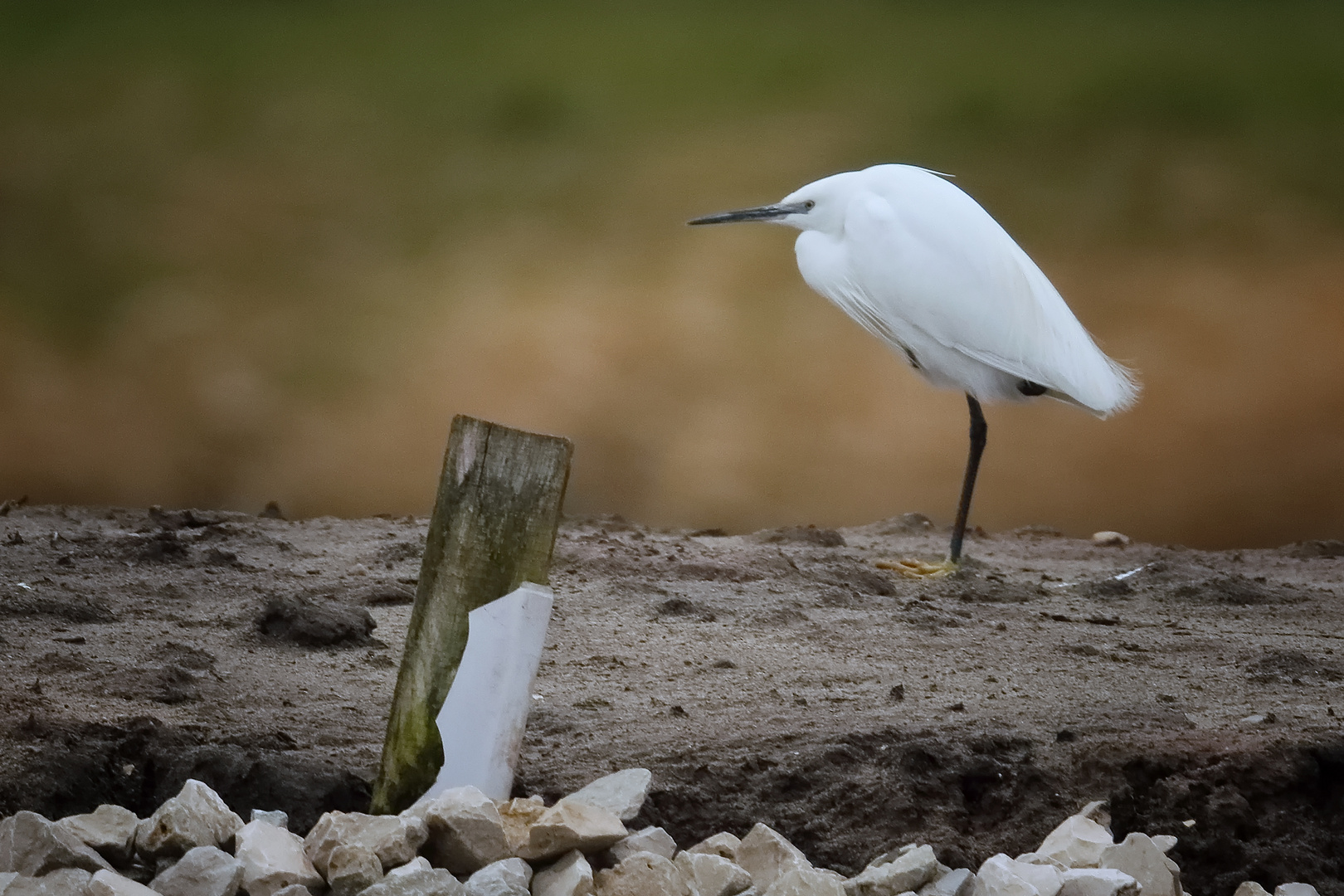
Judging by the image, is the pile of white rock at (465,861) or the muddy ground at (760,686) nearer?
the pile of white rock at (465,861)

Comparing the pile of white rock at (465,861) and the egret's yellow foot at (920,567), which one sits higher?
the egret's yellow foot at (920,567)

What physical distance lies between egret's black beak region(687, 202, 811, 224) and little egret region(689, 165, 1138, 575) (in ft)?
0.09

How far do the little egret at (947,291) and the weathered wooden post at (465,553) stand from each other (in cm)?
243

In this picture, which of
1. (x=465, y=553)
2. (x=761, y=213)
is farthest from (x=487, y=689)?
(x=761, y=213)

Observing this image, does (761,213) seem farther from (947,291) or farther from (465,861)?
(465,861)

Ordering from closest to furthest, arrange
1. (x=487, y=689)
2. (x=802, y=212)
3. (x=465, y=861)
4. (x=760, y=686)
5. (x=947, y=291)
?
A: (x=465, y=861) < (x=487, y=689) < (x=760, y=686) < (x=947, y=291) < (x=802, y=212)

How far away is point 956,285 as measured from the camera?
13.8 ft

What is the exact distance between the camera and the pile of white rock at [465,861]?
5.74 ft

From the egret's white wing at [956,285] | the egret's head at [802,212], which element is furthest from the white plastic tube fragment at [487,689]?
the egret's head at [802,212]

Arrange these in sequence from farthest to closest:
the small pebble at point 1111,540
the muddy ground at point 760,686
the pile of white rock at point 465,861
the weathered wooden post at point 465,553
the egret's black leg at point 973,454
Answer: the small pebble at point 1111,540 → the egret's black leg at point 973,454 → the muddy ground at point 760,686 → the weathered wooden post at point 465,553 → the pile of white rock at point 465,861

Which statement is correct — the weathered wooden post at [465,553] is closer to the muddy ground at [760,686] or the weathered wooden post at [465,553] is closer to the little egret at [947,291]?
the muddy ground at [760,686]

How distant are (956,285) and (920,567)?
0.91 meters

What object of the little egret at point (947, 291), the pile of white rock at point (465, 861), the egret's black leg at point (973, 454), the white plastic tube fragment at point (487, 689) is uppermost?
the little egret at point (947, 291)

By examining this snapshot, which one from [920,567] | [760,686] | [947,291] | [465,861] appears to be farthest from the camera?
[920,567]
